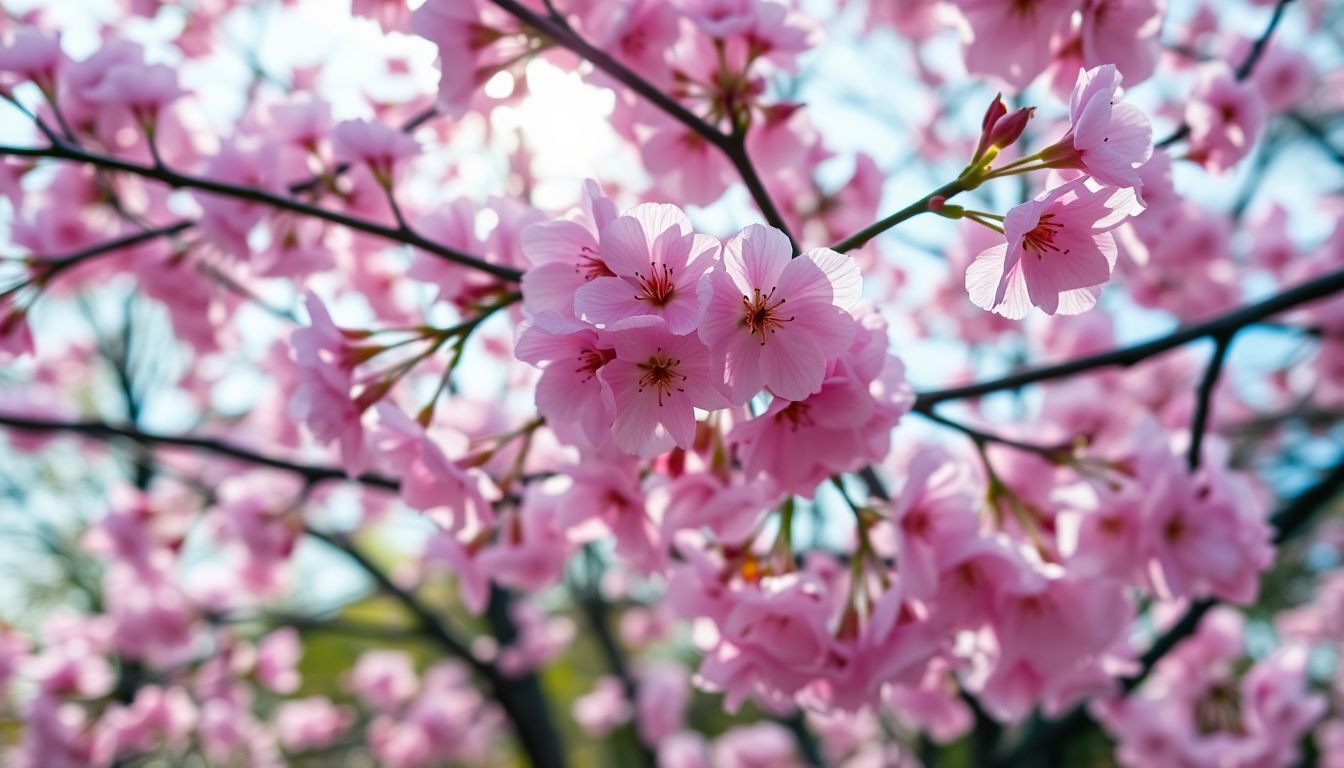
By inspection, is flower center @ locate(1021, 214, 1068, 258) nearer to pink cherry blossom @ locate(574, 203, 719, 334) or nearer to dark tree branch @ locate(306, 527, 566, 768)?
pink cherry blossom @ locate(574, 203, 719, 334)

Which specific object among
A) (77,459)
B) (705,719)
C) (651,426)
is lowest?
(651,426)

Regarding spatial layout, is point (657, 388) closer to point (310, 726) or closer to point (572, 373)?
point (572, 373)

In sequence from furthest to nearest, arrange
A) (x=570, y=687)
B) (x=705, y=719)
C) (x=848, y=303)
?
(x=570, y=687) → (x=705, y=719) → (x=848, y=303)

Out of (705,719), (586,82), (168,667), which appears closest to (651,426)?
(586,82)

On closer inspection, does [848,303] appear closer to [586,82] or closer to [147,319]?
[586,82]

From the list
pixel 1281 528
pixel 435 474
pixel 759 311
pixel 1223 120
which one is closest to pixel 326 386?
pixel 435 474

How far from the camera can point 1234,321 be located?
1599mm

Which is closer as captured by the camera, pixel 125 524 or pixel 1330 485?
pixel 1330 485

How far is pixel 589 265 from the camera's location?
1.02m

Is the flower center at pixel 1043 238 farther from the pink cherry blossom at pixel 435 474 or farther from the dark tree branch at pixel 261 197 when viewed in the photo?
the pink cherry blossom at pixel 435 474

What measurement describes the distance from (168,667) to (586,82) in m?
4.18

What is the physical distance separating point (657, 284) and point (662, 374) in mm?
94

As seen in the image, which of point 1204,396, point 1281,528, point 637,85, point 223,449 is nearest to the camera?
point 637,85

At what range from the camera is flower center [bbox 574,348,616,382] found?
94 centimetres
